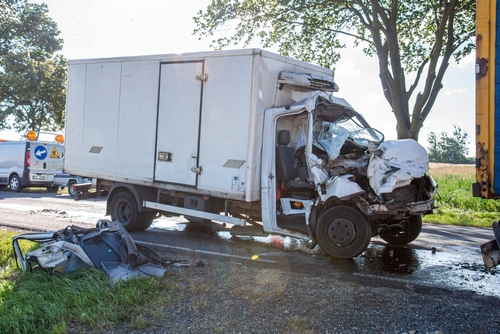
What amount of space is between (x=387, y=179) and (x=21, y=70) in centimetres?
2860

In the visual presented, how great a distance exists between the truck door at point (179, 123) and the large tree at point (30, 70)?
73.6 ft

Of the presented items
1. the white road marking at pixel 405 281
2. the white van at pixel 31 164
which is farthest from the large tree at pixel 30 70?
the white road marking at pixel 405 281

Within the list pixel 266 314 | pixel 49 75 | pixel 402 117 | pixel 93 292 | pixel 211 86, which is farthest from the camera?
pixel 49 75

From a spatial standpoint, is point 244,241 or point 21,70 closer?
point 244,241

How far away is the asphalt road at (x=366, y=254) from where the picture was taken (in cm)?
549

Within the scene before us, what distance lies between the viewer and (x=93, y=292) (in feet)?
15.1

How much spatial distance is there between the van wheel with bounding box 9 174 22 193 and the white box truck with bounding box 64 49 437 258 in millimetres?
11464

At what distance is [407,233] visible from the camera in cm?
751

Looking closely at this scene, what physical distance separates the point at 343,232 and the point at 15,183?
17.2 meters

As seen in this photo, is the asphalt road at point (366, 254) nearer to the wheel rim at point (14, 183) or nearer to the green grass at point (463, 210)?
the green grass at point (463, 210)

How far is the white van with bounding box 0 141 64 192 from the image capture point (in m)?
18.8

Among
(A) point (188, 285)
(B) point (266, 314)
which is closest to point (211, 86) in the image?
(A) point (188, 285)

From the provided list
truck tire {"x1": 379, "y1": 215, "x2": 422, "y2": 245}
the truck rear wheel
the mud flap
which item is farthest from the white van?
the mud flap

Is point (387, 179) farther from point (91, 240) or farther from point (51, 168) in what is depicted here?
point (51, 168)
